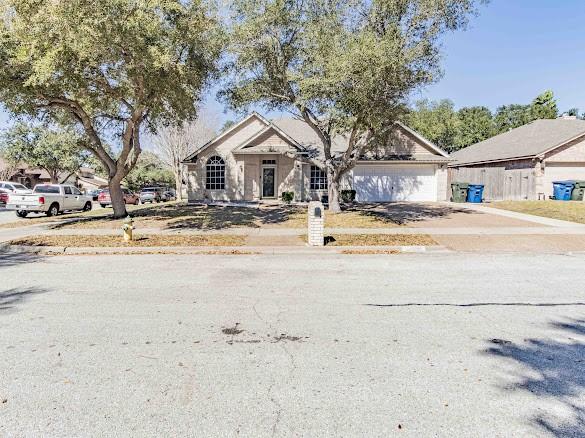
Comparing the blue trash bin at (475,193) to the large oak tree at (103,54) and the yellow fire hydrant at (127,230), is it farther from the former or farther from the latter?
the yellow fire hydrant at (127,230)

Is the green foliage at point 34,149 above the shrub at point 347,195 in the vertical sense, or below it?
above

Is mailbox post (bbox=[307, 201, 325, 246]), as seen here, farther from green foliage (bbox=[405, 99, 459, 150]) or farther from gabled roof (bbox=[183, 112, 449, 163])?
green foliage (bbox=[405, 99, 459, 150])

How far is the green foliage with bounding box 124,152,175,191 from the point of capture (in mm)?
50781

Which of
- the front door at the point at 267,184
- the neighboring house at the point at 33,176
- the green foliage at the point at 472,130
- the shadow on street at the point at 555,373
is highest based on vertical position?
the green foliage at the point at 472,130

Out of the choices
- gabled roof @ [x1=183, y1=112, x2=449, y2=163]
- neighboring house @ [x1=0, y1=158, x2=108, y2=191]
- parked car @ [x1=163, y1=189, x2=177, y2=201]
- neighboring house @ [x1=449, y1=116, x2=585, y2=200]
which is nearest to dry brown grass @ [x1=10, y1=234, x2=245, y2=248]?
gabled roof @ [x1=183, y1=112, x2=449, y2=163]

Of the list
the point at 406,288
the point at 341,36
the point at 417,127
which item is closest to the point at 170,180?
the point at 417,127

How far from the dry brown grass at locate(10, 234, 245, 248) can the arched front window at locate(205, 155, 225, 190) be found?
1397cm

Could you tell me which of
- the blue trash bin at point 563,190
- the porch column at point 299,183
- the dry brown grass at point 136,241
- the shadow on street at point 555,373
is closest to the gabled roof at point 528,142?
the blue trash bin at point 563,190

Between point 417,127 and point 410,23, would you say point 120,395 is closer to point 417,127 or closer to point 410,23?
point 410,23

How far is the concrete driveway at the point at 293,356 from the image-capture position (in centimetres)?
303

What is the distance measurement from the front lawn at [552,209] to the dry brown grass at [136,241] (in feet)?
43.9

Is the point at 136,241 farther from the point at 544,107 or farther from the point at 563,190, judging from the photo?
the point at 544,107

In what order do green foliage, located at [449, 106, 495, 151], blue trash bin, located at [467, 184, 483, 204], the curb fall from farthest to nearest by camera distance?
1. green foliage, located at [449, 106, 495, 151]
2. blue trash bin, located at [467, 184, 483, 204]
3. the curb

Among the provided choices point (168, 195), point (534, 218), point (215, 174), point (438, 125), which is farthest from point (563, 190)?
point (168, 195)
